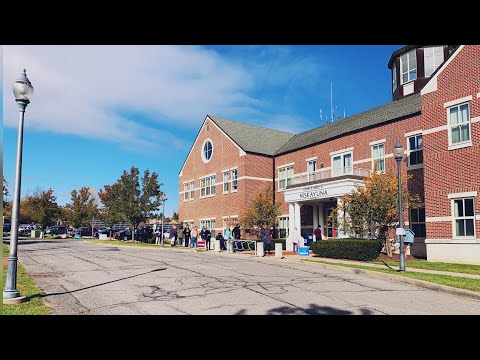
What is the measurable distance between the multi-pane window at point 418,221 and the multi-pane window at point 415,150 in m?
2.75

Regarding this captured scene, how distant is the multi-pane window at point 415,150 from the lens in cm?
2398

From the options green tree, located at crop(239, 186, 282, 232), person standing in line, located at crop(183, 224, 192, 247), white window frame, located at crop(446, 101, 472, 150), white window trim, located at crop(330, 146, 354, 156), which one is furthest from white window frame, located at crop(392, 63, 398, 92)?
person standing in line, located at crop(183, 224, 192, 247)

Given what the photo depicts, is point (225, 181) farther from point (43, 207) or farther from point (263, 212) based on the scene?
point (43, 207)

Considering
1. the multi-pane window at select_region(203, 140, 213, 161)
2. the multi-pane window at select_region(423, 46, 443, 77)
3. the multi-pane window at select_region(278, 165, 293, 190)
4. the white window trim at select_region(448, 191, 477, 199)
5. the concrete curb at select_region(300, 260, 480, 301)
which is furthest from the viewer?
the multi-pane window at select_region(203, 140, 213, 161)

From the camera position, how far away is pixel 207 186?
42000mm

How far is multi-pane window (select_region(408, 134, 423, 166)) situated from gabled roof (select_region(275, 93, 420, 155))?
154 cm

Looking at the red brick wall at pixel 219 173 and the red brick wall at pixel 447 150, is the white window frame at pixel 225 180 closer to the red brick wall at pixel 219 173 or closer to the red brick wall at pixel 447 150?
the red brick wall at pixel 219 173

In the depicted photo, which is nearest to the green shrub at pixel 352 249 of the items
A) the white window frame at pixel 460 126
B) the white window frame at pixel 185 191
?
the white window frame at pixel 460 126

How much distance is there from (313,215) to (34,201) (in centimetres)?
3455

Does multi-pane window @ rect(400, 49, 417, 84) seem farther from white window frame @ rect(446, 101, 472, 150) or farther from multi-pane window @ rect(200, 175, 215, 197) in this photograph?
multi-pane window @ rect(200, 175, 215, 197)

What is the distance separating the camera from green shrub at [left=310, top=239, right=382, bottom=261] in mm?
19188

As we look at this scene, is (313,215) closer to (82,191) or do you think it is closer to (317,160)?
(317,160)

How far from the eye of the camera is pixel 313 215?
31.8 meters

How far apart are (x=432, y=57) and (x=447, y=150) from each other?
13350 millimetres
